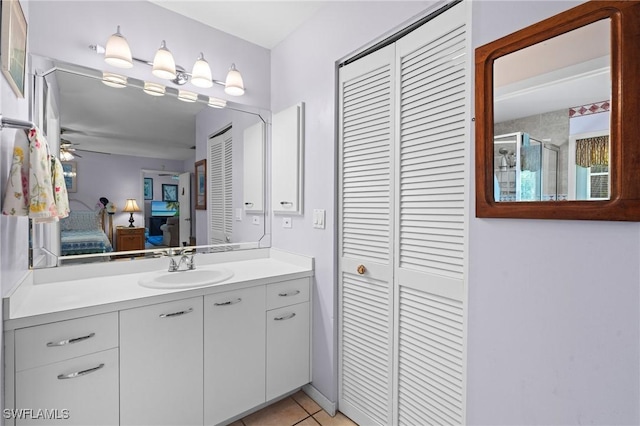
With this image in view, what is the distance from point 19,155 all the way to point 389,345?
1750mm

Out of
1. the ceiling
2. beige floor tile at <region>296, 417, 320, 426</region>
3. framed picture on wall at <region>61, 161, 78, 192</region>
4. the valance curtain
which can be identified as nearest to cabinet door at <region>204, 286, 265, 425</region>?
beige floor tile at <region>296, 417, 320, 426</region>

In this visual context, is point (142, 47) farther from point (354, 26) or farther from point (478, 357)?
point (478, 357)

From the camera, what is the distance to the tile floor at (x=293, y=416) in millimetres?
1795

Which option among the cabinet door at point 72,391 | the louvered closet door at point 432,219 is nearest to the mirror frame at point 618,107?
the louvered closet door at point 432,219

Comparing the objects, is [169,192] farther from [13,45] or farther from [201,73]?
[13,45]

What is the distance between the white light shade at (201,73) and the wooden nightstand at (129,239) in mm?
993

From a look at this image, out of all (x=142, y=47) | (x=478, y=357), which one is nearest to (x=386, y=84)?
(x=478, y=357)

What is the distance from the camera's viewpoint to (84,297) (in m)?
1.38

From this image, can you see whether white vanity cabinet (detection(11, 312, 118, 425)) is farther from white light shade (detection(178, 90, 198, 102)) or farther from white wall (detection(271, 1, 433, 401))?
white light shade (detection(178, 90, 198, 102))

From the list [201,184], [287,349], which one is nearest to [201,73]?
[201,184]

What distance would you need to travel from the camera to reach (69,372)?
48.8 inches

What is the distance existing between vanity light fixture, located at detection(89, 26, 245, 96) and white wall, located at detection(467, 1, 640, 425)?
1.52m

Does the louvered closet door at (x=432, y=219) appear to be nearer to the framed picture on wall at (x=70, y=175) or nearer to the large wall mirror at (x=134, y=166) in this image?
the large wall mirror at (x=134, y=166)

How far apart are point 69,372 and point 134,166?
114cm
